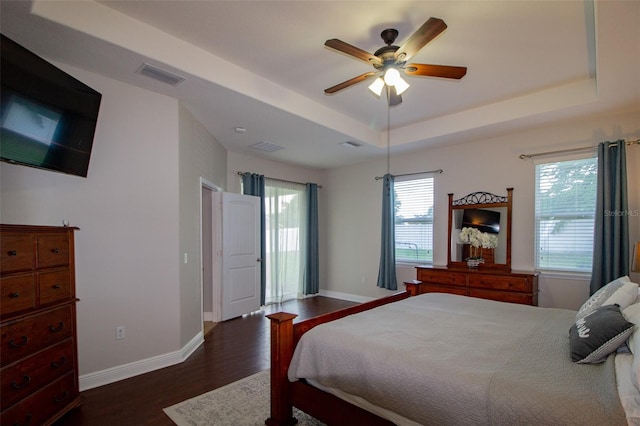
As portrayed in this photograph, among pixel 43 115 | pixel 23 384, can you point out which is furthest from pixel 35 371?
pixel 43 115

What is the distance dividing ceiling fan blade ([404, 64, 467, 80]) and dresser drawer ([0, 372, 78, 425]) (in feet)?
11.0

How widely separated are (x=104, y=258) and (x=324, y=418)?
2.25 metres

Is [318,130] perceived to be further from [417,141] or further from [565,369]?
[565,369]

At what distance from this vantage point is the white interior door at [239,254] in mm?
4812

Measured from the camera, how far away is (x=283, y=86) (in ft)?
11.6

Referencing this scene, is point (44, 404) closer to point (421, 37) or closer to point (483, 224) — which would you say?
point (421, 37)

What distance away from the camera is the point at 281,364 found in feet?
6.90

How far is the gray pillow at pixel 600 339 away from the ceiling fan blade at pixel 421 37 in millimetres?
1856

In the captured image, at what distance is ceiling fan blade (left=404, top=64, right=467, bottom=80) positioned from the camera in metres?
2.46

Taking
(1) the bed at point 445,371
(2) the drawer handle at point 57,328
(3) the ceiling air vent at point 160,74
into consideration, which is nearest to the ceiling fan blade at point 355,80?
(3) the ceiling air vent at point 160,74

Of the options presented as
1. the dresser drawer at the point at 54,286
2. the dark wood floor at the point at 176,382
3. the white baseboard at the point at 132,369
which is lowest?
the dark wood floor at the point at 176,382

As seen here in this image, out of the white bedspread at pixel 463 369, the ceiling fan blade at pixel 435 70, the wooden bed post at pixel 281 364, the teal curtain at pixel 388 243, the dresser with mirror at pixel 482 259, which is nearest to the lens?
the white bedspread at pixel 463 369

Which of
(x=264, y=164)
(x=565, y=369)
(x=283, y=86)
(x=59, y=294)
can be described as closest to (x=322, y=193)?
(x=264, y=164)

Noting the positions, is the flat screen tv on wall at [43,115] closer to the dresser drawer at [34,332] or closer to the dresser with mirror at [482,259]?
the dresser drawer at [34,332]
